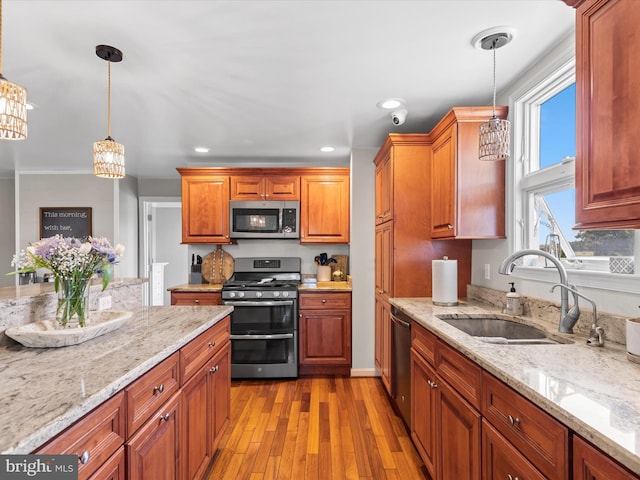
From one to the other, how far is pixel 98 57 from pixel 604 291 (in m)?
2.76

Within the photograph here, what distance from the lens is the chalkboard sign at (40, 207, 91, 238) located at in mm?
4844

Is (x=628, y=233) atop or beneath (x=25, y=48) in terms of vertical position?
beneath

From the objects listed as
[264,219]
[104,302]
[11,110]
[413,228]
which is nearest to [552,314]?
[413,228]

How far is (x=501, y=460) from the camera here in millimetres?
1170

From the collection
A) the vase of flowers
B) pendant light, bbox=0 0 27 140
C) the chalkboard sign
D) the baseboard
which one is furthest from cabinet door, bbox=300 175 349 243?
the chalkboard sign

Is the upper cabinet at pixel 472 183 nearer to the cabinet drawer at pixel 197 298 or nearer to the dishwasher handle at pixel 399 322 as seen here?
the dishwasher handle at pixel 399 322

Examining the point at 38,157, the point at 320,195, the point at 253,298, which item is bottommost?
the point at 253,298

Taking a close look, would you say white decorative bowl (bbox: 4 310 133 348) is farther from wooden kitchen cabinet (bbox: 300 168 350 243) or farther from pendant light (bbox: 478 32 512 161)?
wooden kitchen cabinet (bbox: 300 168 350 243)

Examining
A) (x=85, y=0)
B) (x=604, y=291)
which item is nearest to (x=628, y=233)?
(x=604, y=291)

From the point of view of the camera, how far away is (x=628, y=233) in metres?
1.50

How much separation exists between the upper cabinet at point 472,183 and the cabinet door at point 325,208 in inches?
69.1

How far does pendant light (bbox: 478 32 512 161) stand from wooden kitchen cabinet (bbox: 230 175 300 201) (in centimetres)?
249

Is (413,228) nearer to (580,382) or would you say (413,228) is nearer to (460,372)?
(460,372)

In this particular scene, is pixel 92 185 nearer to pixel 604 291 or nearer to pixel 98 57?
pixel 98 57
